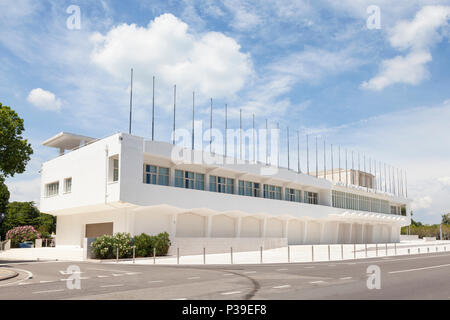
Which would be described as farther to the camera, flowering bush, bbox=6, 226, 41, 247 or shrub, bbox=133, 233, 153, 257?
flowering bush, bbox=6, 226, 41, 247

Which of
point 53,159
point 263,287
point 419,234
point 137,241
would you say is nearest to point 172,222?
point 137,241

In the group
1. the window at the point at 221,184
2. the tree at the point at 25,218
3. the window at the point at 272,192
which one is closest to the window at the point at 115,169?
the window at the point at 221,184

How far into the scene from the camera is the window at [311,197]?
5659 centimetres

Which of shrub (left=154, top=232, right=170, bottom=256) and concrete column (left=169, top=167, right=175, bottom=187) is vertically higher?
concrete column (left=169, top=167, right=175, bottom=187)

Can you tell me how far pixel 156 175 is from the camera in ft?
124

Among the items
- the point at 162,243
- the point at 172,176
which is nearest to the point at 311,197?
the point at 172,176

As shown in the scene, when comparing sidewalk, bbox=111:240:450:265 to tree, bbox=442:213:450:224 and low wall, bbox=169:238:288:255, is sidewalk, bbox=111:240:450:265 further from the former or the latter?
tree, bbox=442:213:450:224

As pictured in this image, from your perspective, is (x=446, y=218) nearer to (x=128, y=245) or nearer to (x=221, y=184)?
(x=221, y=184)

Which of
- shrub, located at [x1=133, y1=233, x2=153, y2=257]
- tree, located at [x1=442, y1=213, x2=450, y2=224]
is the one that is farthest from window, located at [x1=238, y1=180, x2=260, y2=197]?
tree, located at [x1=442, y1=213, x2=450, y2=224]

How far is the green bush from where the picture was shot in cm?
3045

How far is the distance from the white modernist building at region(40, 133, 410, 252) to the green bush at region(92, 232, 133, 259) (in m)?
3.31

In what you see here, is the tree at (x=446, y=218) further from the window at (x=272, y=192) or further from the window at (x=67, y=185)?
the window at (x=67, y=185)

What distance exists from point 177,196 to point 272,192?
54.9 feet

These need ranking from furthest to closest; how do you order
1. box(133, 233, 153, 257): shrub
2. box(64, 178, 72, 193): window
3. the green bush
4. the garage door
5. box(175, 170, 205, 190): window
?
1. the garage door
2. box(64, 178, 72, 193): window
3. box(175, 170, 205, 190): window
4. box(133, 233, 153, 257): shrub
5. the green bush
